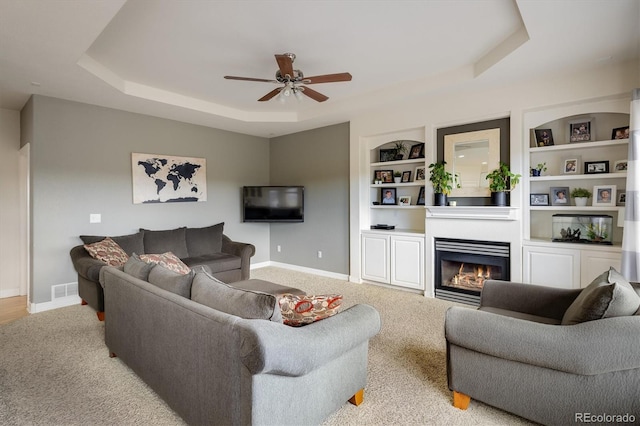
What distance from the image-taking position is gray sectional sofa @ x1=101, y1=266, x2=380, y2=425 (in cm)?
140

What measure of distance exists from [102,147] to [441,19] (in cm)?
450

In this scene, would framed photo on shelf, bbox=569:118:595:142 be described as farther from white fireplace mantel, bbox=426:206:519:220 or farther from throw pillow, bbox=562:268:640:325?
throw pillow, bbox=562:268:640:325

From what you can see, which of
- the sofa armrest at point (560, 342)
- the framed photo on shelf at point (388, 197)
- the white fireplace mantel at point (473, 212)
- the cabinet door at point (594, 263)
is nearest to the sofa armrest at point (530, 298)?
the sofa armrest at point (560, 342)

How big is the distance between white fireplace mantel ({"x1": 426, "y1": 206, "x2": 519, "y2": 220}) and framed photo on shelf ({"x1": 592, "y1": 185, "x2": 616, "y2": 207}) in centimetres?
76

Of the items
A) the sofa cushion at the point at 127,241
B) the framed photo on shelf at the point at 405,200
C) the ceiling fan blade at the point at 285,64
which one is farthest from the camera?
the framed photo on shelf at the point at 405,200

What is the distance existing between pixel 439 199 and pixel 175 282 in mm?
3502

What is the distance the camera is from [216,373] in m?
1.53

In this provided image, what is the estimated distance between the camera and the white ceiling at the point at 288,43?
2.43 meters

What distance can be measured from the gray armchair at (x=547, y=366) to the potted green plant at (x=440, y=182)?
2.40 meters

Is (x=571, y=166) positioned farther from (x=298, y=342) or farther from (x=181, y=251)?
(x=181, y=251)

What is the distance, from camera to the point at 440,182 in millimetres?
4262

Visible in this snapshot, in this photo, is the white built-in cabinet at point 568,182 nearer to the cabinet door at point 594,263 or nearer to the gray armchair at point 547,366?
the cabinet door at point 594,263

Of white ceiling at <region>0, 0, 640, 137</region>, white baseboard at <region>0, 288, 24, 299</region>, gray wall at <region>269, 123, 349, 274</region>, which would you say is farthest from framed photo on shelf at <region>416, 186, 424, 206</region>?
white baseboard at <region>0, 288, 24, 299</region>

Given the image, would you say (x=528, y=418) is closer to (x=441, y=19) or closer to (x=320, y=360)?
(x=320, y=360)
